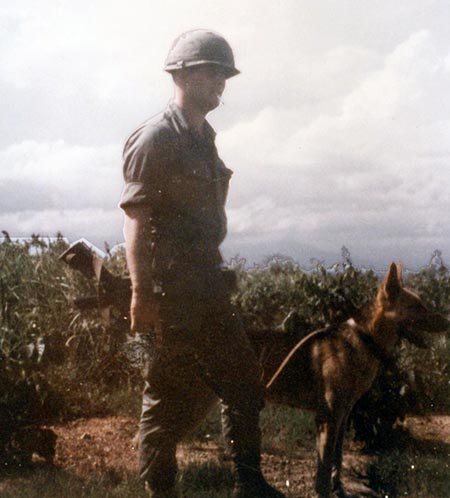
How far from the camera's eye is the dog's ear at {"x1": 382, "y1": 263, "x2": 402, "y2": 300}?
3.40 m

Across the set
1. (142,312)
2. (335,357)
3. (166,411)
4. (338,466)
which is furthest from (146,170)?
(338,466)

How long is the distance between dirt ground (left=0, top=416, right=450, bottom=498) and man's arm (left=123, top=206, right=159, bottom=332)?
44.8 inches

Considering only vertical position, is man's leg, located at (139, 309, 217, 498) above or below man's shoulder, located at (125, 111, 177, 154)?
below

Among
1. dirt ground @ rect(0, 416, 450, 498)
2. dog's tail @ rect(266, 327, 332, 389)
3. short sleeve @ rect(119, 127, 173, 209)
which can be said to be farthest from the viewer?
dirt ground @ rect(0, 416, 450, 498)

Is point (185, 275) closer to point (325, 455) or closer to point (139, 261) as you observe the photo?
point (139, 261)

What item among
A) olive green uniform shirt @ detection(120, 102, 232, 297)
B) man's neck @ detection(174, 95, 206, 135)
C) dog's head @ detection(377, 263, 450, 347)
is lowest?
dog's head @ detection(377, 263, 450, 347)

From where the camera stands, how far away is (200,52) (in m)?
3.14

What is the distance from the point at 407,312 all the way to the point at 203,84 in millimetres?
1351

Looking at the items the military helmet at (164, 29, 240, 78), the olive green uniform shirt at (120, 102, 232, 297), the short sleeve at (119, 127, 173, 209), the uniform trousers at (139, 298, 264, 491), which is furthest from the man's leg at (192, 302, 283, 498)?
the military helmet at (164, 29, 240, 78)

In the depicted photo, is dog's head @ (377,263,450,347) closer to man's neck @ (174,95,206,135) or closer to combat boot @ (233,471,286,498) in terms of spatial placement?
combat boot @ (233,471,286,498)

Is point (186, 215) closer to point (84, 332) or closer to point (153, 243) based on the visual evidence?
point (153, 243)

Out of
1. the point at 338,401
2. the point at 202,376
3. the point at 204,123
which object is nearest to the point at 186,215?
the point at 204,123

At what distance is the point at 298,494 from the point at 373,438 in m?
0.86

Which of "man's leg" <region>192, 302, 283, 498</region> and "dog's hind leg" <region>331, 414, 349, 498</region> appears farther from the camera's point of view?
"dog's hind leg" <region>331, 414, 349, 498</region>
